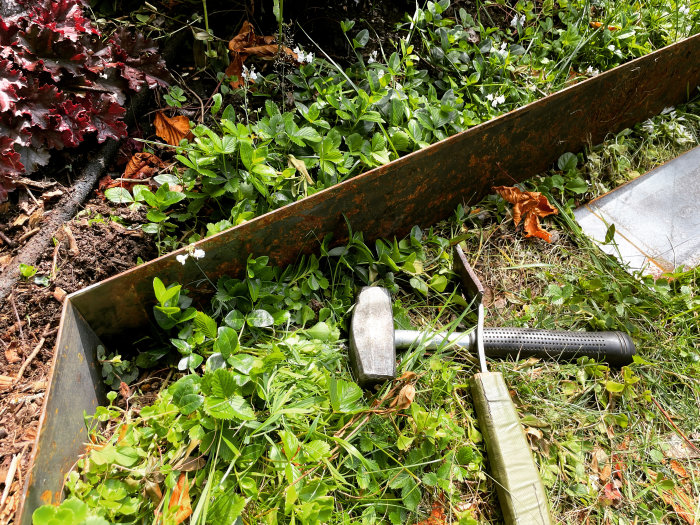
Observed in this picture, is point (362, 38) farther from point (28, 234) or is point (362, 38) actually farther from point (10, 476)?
point (10, 476)

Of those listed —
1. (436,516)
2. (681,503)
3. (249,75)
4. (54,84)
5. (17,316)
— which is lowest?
(681,503)

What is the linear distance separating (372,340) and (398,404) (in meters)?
0.23

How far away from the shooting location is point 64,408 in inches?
55.9

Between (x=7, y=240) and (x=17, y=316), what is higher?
(x=7, y=240)

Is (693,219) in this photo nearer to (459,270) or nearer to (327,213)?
(459,270)

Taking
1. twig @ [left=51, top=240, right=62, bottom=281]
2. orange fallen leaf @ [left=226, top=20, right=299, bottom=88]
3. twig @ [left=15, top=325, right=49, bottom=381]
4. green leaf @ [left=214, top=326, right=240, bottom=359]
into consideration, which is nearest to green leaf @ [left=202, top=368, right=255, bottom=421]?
green leaf @ [left=214, top=326, right=240, bottom=359]

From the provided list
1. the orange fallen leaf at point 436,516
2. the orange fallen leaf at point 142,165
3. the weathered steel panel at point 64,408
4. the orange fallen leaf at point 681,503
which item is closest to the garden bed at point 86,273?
the weathered steel panel at point 64,408

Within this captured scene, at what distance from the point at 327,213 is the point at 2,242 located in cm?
120

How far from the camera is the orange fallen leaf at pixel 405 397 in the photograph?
1642 millimetres

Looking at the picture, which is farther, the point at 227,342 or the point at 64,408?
the point at 227,342

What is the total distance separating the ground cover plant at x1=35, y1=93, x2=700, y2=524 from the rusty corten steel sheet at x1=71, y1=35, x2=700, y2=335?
77 millimetres

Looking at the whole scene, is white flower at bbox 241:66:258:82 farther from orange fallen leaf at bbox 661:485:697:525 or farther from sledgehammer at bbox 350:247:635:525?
orange fallen leaf at bbox 661:485:697:525

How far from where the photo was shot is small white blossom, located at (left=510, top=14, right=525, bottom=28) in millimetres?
2709

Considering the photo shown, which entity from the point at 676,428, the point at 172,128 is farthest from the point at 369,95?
the point at 676,428
